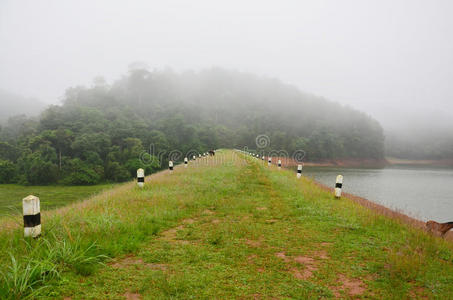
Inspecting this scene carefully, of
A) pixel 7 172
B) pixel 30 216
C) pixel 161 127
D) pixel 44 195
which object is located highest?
pixel 161 127

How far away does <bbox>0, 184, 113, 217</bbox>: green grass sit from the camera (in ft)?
102

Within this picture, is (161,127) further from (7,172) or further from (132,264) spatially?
(132,264)

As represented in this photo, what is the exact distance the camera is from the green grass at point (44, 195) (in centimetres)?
3123

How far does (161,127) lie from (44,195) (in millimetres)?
51637

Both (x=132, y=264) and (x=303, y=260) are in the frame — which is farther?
(x=303, y=260)

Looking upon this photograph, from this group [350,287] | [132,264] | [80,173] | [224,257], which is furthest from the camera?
[80,173]

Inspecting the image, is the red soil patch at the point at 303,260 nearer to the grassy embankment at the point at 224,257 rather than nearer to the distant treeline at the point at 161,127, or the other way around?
the grassy embankment at the point at 224,257

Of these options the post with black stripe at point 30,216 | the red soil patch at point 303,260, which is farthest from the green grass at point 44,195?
Answer: the red soil patch at point 303,260

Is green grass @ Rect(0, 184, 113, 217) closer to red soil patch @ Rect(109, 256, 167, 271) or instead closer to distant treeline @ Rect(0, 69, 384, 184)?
distant treeline @ Rect(0, 69, 384, 184)

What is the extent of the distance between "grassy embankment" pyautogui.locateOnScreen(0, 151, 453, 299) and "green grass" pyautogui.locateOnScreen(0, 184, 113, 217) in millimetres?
28207

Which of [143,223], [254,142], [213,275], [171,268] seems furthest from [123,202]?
[254,142]

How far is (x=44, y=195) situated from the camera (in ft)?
132

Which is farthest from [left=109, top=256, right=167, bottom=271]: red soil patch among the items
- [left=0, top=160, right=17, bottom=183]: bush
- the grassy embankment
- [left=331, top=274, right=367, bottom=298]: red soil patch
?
[left=0, top=160, right=17, bottom=183]: bush

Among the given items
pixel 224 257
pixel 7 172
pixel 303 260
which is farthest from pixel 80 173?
pixel 303 260
